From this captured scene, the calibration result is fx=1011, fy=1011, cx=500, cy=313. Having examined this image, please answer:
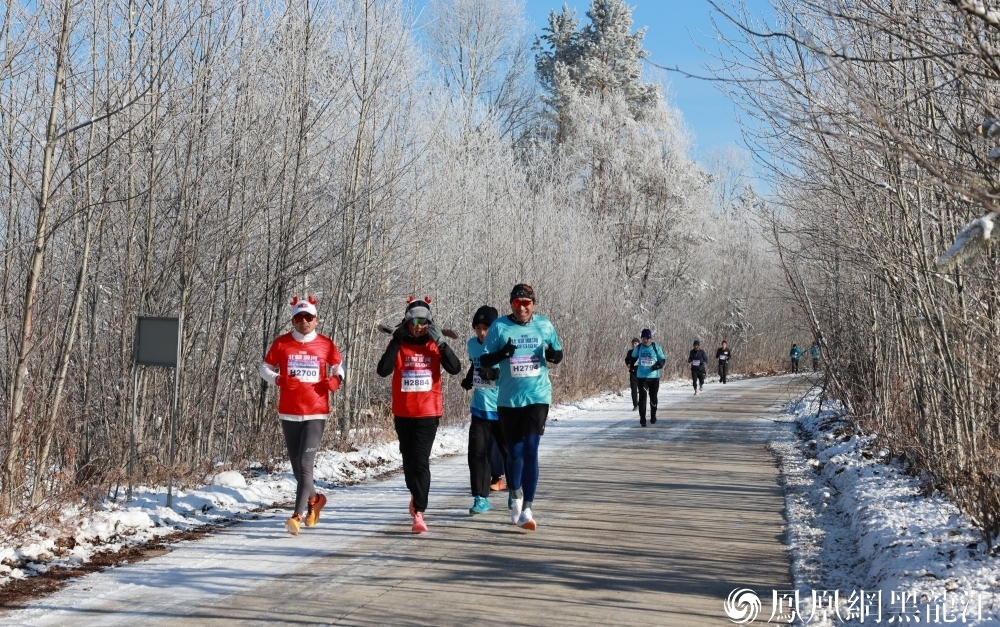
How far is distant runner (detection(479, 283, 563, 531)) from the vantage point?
8.30 m

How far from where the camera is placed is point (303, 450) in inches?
319

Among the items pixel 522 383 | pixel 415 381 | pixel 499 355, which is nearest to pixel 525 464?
pixel 522 383

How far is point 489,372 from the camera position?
8.31 metres

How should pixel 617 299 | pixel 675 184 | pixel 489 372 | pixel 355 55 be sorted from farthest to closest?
pixel 675 184, pixel 617 299, pixel 355 55, pixel 489 372

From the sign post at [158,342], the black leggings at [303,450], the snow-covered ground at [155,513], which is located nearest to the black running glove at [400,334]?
the black leggings at [303,450]

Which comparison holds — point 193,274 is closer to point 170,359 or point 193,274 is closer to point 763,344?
point 170,359

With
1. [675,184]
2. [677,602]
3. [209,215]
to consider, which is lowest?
[677,602]

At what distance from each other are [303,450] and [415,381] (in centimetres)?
106

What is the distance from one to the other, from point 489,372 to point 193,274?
4892 mm

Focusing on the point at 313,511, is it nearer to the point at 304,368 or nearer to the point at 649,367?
the point at 304,368

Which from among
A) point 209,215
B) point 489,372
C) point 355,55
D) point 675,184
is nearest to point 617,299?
point 675,184

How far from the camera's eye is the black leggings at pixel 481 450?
9.20 meters

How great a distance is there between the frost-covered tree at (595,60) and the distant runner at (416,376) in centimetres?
3946

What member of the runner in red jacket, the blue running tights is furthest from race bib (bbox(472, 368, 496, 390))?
the runner in red jacket
